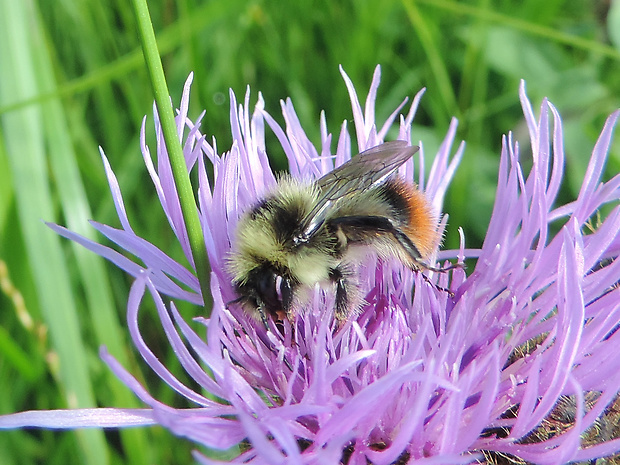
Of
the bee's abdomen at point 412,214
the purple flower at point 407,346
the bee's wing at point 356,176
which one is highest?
the bee's wing at point 356,176

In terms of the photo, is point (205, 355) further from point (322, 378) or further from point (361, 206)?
point (361, 206)

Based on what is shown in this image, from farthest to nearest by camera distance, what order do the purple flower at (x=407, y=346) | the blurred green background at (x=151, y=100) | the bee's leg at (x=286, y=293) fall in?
the blurred green background at (x=151, y=100) < the bee's leg at (x=286, y=293) < the purple flower at (x=407, y=346)

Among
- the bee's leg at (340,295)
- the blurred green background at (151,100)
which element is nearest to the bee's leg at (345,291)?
the bee's leg at (340,295)

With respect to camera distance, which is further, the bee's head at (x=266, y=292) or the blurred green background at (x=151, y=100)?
the blurred green background at (x=151, y=100)

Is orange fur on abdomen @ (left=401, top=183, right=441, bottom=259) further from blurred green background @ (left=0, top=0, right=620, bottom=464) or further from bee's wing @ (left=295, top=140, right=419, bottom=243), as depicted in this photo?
blurred green background @ (left=0, top=0, right=620, bottom=464)

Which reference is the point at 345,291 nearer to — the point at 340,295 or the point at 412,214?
the point at 340,295

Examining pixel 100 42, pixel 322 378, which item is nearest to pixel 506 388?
pixel 322 378

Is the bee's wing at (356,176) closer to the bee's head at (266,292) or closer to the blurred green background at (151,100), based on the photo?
the bee's head at (266,292)

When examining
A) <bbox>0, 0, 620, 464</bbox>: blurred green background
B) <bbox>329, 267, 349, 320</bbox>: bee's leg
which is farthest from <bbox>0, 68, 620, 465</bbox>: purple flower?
<bbox>0, 0, 620, 464</bbox>: blurred green background

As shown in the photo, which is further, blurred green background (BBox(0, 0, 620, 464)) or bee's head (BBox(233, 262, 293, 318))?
blurred green background (BBox(0, 0, 620, 464))
